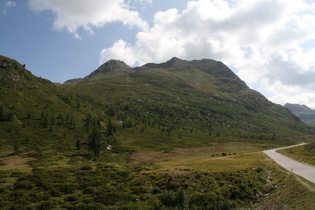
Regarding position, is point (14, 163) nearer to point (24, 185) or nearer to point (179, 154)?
point (24, 185)

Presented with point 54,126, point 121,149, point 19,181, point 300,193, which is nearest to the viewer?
point 300,193

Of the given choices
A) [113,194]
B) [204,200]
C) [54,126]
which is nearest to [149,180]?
[113,194]

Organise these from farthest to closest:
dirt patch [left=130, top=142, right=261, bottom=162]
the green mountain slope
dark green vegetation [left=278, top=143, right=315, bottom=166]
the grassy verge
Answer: the green mountain slope < dirt patch [left=130, top=142, right=261, bottom=162] < dark green vegetation [left=278, top=143, right=315, bottom=166] < the grassy verge

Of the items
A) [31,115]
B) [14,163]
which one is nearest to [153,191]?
[14,163]

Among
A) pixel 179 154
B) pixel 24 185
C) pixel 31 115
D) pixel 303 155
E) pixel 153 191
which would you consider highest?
pixel 31 115

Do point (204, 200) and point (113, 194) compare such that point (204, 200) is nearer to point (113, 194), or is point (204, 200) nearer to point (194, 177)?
point (194, 177)

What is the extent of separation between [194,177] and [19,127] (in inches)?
4437

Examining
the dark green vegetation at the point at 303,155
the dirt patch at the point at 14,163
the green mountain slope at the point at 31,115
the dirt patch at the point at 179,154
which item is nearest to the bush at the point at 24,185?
the dirt patch at the point at 14,163

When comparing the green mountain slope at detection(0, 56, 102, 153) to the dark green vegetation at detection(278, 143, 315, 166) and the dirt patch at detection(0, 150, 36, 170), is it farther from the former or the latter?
the dark green vegetation at detection(278, 143, 315, 166)

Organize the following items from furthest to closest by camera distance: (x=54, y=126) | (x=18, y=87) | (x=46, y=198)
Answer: (x=18, y=87) → (x=54, y=126) → (x=46, y=198)

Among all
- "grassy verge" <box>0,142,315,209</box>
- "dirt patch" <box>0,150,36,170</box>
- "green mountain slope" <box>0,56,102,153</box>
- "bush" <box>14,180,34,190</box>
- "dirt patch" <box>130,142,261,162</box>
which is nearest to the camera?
"grassy verge" <box>0,142,315,209</box>

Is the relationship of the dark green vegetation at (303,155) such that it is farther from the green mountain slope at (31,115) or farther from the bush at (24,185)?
the green mountain slope at (31,115)

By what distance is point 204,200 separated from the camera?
84.8 feet

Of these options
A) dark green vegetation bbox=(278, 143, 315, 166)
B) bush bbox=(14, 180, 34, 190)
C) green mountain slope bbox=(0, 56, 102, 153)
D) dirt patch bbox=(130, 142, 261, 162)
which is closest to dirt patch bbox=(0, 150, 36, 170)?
green mountain slope bbox=(0, 56, 102, 153)
